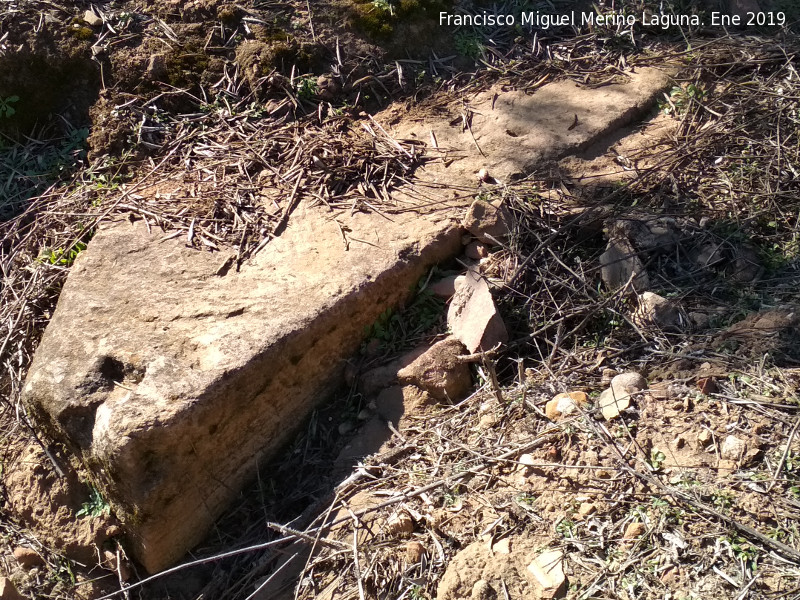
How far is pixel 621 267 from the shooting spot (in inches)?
Result: 130

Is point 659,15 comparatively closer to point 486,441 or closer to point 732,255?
point 732,255

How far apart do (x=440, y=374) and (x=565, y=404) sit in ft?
1.83

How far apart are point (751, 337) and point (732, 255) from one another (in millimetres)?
518

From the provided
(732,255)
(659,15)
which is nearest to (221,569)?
(732,255)

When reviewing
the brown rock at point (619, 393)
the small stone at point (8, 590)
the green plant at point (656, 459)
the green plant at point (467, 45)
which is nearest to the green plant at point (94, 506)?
the small stone at point (8, 590)

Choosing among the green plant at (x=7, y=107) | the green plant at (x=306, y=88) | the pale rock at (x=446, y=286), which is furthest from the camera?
the green plant at (x=7, y=107)

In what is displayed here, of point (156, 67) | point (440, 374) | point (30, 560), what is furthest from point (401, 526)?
point (156, 67)

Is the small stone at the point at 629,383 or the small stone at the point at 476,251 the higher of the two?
the small stone at the point at 476,251

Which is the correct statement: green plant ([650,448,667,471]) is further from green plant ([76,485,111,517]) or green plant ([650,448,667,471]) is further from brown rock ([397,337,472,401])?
green plant ([76,485,111,517])

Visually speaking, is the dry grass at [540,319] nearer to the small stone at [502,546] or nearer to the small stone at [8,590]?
the small stone at [502,546]

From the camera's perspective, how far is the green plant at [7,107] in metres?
4.46

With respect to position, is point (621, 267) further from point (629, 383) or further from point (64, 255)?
point (64, 255)

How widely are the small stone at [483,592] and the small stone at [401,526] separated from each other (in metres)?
0.37

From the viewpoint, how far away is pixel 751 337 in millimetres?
2889
